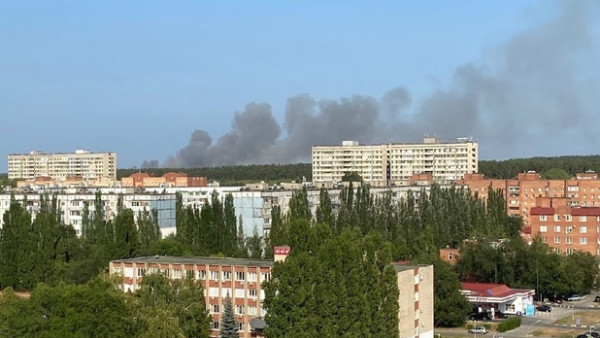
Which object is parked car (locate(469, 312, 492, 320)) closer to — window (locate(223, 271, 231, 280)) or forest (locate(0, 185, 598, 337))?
forest (locate(0, 185, 598, 337))

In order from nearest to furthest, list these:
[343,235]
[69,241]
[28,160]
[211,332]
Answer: [343,235], [211,332], [69,241], [28,160]

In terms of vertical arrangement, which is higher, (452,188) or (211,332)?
(452,188)

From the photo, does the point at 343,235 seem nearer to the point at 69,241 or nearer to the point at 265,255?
the point at 265,255

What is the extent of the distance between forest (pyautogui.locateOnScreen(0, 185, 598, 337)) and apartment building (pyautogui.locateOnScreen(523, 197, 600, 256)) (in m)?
3.31

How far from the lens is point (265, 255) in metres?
65.5

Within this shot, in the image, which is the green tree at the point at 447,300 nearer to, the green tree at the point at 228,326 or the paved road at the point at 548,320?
the paved road at the point at 548,320

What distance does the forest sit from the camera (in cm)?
3809

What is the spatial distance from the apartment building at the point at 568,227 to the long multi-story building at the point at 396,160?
54.8m

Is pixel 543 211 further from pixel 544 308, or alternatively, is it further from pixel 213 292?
pixel 213 292

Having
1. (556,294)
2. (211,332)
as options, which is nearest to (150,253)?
(211,332)

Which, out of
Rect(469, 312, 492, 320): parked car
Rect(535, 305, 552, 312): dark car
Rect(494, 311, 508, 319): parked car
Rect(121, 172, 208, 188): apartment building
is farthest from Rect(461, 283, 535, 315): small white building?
Rect(121, 172, 208, 188): apartment building

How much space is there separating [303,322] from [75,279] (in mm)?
25638

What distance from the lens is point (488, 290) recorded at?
200ft

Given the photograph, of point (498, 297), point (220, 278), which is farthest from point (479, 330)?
point (220, 278)
